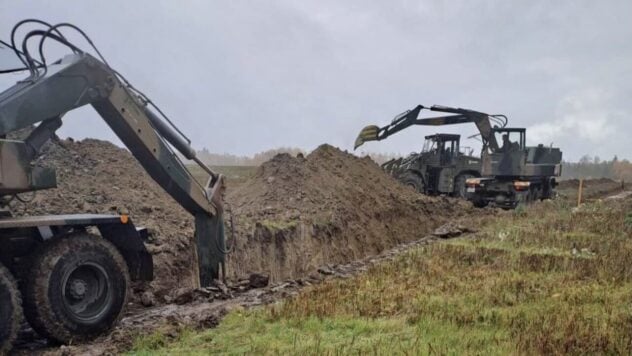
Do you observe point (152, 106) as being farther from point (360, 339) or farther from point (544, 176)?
point (544, 176)

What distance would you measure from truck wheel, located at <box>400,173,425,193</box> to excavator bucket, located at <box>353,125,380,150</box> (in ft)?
7.68

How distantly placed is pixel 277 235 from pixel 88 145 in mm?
5812

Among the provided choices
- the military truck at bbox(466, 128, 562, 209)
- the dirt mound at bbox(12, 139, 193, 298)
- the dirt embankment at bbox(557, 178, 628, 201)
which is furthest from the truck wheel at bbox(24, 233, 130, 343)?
the dirt embankment at bbox(557, 178, 628, 201)

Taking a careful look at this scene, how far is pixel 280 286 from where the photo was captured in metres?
8.53

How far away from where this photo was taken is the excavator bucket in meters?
24.5

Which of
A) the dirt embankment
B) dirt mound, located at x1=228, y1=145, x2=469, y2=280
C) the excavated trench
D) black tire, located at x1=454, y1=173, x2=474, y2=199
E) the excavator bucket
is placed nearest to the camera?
the excavated trench

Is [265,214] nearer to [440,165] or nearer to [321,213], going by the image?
[321,213]

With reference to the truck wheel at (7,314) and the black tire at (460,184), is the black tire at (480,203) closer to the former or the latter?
the black tire at (460,184)

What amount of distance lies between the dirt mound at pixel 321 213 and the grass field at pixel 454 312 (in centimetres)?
322

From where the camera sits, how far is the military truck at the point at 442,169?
76.0ft

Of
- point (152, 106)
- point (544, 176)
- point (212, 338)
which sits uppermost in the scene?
point (544, 176)

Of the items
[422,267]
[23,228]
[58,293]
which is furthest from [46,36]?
[422,267]

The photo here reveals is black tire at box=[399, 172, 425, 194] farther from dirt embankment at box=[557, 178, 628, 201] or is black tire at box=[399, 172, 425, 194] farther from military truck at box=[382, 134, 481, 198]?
dirt embankment at box=[557, 178, 628, 201]

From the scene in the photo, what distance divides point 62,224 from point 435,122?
19707 millimetres
